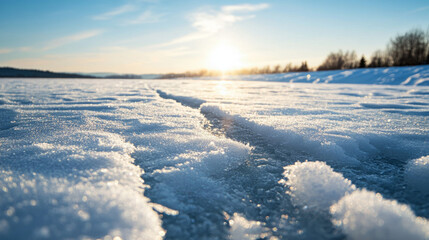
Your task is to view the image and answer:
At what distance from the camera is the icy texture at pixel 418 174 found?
1076 millimetres

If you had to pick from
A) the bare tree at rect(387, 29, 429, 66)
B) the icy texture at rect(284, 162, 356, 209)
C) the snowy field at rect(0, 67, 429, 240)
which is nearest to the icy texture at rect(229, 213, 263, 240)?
the snowy field at rect(0, 67, 429, 240)

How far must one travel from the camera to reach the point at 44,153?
1.26 m

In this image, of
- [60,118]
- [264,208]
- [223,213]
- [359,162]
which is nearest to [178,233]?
[223,213]

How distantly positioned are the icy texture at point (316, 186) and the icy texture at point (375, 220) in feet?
0.19

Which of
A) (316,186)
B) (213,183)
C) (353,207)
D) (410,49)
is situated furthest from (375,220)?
(410,49)

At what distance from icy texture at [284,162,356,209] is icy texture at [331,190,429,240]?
0.06m

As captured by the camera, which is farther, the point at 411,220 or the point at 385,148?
the point at 385,148

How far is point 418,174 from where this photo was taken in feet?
3.84

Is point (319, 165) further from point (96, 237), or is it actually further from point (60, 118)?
point (60, 118)

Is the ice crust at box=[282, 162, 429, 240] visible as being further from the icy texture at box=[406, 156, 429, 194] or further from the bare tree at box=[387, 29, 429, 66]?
the bare tree at box=[387, 29, 429, 66]

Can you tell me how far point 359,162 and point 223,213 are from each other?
1.03 meters

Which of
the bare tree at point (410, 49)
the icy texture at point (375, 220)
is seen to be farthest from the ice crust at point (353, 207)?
the bare tree at point (410, 49)

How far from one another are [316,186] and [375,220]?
0.27 metres

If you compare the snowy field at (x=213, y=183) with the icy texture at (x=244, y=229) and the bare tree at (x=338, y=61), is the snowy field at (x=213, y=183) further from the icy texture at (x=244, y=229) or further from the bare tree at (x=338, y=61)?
the bare tree at (x=338, y=61)
